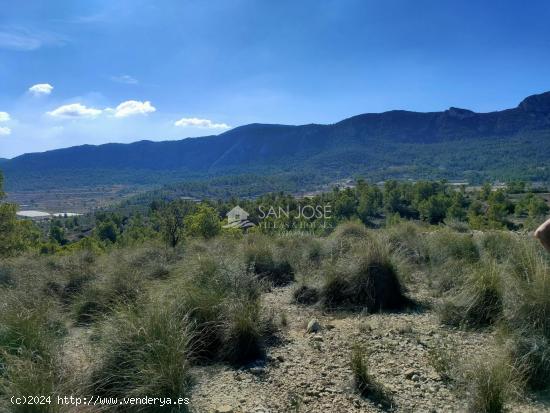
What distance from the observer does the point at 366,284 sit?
5.34m

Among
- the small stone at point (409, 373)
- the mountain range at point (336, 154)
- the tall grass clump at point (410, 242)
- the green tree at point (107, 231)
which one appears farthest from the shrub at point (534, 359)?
the mountain range at point (336, 154)

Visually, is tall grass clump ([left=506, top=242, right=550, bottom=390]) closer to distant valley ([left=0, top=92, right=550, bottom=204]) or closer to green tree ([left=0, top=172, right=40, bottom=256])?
green tree ([left=0, top=172, right=40, bottom=256])

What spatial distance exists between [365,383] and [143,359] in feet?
6.06

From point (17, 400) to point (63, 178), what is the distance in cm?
16351

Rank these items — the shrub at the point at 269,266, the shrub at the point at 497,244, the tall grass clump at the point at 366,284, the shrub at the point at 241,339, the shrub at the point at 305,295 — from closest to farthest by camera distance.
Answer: the shrub at the point at 241,339 → the tall grass clump at the point at 366,284 → the shrub at the point at 305,295 → the shrub at the point at 497,244 → the shrub at the point at 269,266

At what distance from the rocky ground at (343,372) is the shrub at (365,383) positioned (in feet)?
0.19

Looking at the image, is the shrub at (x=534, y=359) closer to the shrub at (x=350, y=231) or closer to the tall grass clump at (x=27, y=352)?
→ the tall grass clump at (x=27, y=352)

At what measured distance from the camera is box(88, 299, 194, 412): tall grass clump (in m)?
2.91

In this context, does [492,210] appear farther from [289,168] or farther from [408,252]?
[289,168]

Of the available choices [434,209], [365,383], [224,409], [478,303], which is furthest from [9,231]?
[434,209]

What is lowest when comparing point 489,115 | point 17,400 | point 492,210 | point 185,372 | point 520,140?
point 492,210

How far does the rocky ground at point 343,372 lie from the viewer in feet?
9.95

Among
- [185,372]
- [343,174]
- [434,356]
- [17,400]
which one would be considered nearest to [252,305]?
[185,372]

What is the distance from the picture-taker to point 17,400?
245cm
